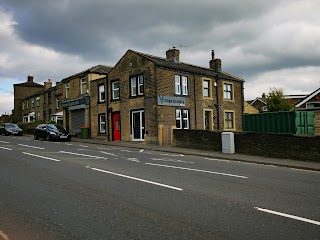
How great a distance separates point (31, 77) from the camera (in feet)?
218

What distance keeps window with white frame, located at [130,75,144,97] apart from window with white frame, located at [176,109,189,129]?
3.41 metres

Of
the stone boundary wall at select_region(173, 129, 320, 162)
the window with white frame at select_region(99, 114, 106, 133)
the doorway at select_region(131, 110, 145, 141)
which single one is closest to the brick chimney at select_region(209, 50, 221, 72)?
the doorway at select_region(131, 110, 145, 141)

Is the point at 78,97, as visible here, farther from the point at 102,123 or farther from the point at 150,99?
the point at 150,99

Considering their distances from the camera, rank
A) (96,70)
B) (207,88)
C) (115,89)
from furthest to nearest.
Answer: (96,70) < (207,88) < (115,89)

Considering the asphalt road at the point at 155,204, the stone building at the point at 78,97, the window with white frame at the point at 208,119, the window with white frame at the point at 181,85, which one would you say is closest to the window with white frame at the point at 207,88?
the window with white frame at the point at 208,119

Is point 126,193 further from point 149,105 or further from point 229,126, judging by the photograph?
point 229,126

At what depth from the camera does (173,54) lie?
90.3 ft

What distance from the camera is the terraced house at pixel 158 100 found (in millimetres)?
22969

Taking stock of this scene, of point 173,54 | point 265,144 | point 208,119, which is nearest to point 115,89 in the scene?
point 173,54

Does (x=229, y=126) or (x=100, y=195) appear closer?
(x=100, y=195)

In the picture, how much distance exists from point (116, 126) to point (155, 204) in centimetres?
2061

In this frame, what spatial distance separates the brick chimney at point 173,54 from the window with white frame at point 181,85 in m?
2.86

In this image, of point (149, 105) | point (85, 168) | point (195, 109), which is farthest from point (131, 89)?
point (85, 168)

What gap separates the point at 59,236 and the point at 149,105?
736 inches
